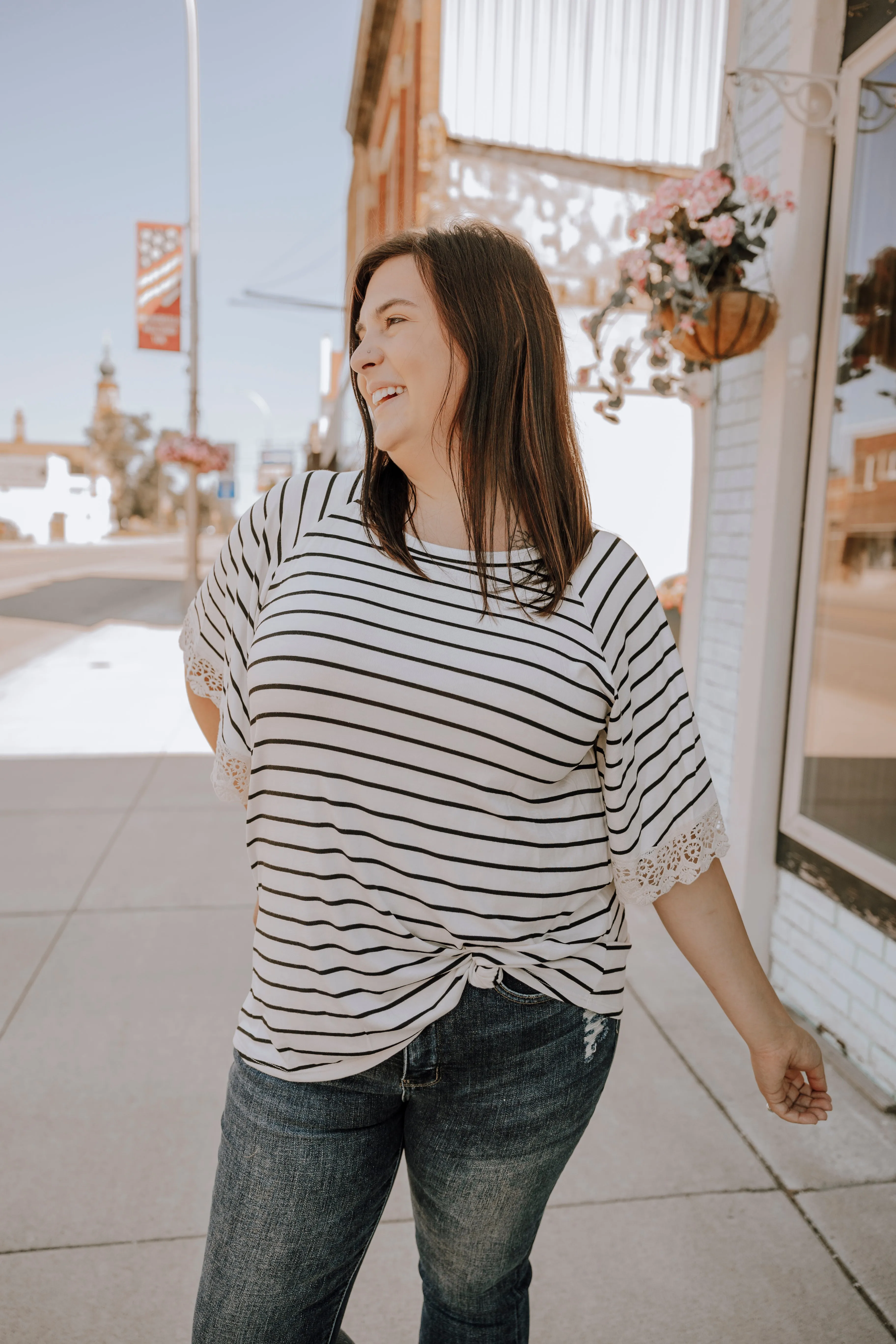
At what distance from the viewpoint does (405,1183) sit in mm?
2586

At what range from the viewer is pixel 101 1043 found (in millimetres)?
3146

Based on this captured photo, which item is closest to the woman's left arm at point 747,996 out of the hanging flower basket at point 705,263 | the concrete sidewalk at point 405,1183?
the concrete sidewalk at point 405,1183

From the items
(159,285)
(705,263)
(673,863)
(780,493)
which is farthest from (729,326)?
(159,285)

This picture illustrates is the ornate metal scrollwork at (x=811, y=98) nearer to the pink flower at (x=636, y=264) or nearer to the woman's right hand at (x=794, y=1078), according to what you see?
the pink flower at (x=636, y=264)

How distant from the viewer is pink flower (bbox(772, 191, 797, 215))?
323 cm

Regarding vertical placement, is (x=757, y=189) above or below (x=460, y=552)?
above

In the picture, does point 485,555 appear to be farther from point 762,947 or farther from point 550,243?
point 550,243

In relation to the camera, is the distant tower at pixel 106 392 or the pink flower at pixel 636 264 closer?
the pink flower at pixel 636 264

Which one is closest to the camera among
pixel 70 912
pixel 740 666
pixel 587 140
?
pixel 740 666

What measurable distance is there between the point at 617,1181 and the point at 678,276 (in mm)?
2719

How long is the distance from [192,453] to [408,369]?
15998mm

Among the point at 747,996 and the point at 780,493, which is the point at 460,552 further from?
the point at 780,493

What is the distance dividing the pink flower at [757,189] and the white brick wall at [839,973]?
7.37 feet

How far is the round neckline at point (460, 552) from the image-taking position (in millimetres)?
1283
